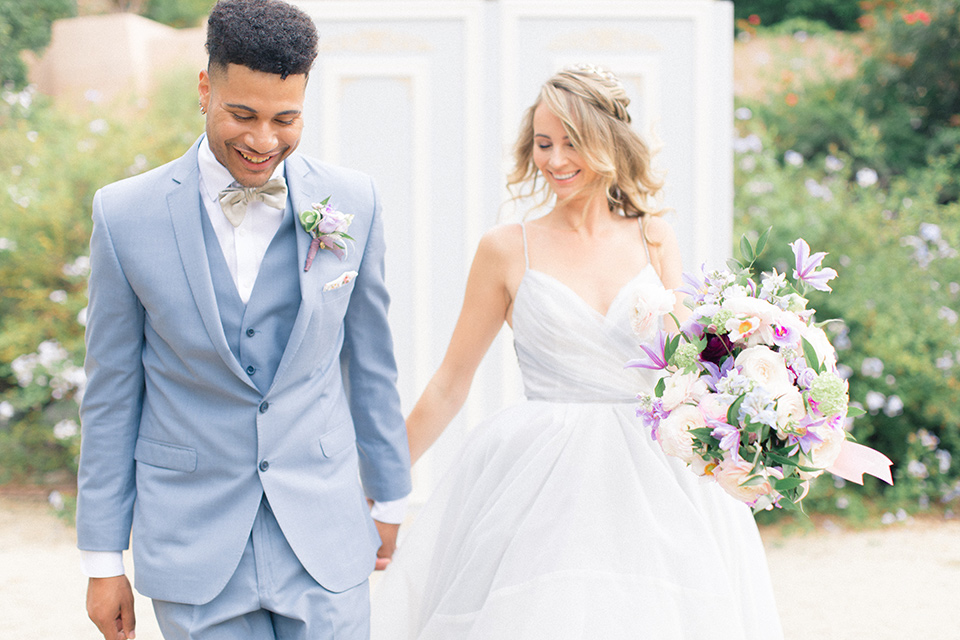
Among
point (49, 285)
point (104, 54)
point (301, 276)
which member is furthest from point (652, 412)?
point (104, 54)

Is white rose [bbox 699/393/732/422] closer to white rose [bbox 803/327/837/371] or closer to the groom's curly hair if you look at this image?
white rose [bbox 803/327/837/371]

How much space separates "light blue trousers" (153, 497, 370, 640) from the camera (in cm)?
183

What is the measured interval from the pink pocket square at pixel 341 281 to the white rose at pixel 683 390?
0.74 metres

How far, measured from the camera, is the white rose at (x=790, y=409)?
5.78 feet

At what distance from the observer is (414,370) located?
4.70 m

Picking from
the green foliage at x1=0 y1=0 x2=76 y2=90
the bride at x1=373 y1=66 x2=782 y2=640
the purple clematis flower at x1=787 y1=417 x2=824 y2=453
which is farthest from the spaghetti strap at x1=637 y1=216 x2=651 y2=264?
the green foliage at x1=0 y1=0 x2=76 y2=90

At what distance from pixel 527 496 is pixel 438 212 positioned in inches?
104

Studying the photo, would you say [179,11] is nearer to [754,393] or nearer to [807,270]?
[807,270]

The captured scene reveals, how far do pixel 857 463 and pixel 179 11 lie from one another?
14.8 metres

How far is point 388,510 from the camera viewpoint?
7.26 feet

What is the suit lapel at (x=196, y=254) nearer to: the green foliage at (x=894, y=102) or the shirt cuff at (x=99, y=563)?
the shirt cuff at (x=99, y=563)

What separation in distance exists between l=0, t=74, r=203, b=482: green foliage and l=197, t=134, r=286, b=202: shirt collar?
165 inches

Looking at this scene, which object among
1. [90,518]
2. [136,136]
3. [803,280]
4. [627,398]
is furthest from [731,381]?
[136,136]

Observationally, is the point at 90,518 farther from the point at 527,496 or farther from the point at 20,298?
the point at 20,298
